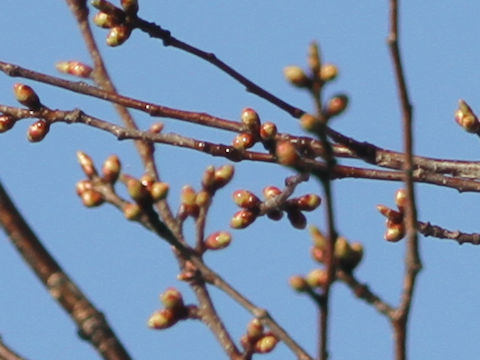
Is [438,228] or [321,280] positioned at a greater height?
[438,228]

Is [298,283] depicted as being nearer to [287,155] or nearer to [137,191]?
[287,155]

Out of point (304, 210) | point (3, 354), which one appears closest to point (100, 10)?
point (304, 210)

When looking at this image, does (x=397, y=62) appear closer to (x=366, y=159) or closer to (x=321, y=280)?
(x=321, y=280)

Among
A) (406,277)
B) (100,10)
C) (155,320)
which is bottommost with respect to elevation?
(406,277)

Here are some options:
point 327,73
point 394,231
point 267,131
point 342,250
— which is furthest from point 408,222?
point 394,231

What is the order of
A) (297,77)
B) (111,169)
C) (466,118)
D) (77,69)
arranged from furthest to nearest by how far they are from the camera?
(77,69), (466,118), (111,169), (297,77)

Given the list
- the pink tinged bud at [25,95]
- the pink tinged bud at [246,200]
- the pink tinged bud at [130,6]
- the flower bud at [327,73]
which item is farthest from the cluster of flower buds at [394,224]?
the flower bud at [327,73]

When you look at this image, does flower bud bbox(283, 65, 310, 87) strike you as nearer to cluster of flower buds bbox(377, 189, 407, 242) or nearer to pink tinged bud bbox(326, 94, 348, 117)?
pink tinged bud bbox(326, 94, 348, 117)
